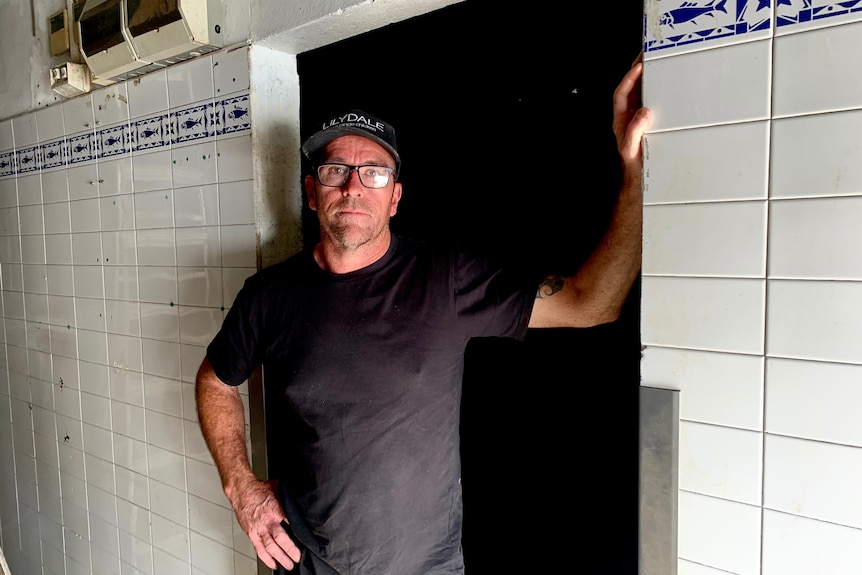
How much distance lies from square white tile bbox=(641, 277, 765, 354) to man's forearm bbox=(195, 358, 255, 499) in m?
1.01

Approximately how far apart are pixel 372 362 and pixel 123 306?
48.5 inches

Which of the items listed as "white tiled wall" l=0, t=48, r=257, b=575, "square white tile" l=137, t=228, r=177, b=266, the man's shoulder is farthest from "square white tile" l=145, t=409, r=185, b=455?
the man's shoulder

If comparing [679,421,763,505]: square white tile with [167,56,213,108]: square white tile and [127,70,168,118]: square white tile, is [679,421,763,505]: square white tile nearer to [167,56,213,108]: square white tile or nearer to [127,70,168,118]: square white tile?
[167,56,213,108]: square white tile

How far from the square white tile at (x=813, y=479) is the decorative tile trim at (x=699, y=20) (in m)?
0.62

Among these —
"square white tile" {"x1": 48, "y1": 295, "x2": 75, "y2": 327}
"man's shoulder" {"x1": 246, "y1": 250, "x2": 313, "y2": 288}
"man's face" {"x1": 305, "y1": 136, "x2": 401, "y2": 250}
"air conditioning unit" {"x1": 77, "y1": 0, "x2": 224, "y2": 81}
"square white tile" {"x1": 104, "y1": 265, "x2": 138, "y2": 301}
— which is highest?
"air conditioning unit" {"x1": 77, "y1": 0, "x2": 224, "y2": 81}

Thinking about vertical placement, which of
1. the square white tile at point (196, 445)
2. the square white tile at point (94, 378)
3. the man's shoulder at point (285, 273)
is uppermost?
the man's shoulder at point (285, 273)

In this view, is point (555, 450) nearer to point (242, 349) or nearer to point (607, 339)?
point (607, 339)

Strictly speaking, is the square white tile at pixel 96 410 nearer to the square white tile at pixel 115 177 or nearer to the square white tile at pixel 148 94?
the square white tile at pixel 115 177

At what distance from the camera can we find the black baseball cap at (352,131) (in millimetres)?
1212

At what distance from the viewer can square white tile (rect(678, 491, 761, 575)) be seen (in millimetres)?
836

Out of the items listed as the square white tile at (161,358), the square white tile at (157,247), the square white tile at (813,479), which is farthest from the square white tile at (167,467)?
the square white tile at (813,479)

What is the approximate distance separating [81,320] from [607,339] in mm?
1960

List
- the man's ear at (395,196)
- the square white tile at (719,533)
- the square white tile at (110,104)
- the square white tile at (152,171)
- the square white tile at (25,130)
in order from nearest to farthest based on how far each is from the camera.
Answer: the square white tile at (719,533) < the man's ear at (395,196) < the square white tile at (152,171) < the square white tile at (110,104) < the square white tile at (25,130)

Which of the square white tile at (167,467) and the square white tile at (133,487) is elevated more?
the square white tile at (167,467)
